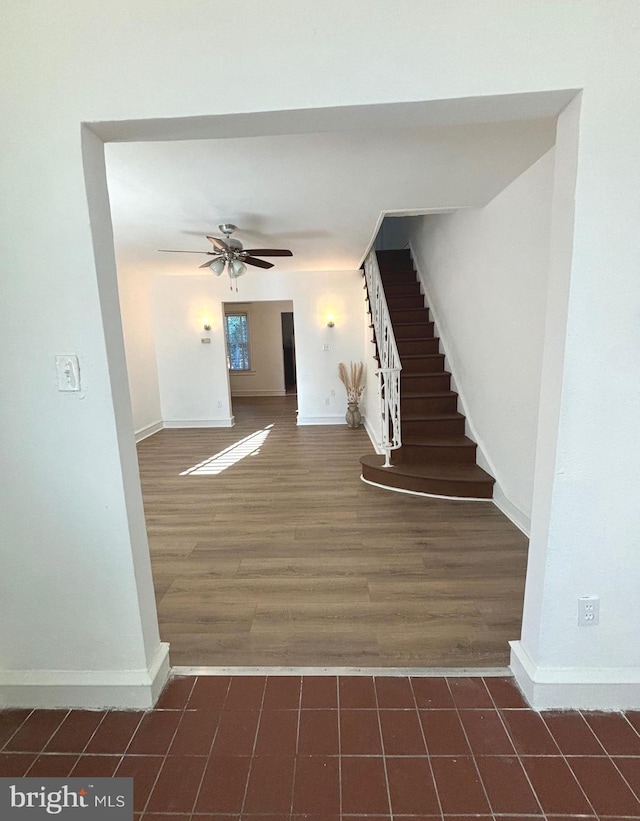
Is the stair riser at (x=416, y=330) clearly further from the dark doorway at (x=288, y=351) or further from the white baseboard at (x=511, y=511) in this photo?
the dark doorway at (x=288, y=351)

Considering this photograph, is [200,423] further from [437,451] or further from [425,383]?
[437,451]

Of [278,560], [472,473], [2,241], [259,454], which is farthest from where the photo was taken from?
[259,454]

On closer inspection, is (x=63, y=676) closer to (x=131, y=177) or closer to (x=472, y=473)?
(x=131, y=177)

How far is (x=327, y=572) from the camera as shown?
2430mm

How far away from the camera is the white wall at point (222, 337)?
252 inches

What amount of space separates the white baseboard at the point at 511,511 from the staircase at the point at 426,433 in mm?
74

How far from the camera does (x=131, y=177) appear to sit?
2.60 metres

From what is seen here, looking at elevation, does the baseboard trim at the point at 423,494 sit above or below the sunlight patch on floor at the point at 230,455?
above

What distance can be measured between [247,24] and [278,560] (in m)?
2.57

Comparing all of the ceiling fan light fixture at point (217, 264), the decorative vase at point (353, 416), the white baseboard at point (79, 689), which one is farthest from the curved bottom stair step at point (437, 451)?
the white baseboard at point (79, 689)

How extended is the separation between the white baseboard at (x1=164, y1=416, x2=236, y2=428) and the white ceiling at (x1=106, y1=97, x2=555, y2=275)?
3307mm

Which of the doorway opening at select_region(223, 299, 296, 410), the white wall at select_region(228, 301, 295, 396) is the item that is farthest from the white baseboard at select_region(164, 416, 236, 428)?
the white wall at select_region(228, 301, 295, 396)

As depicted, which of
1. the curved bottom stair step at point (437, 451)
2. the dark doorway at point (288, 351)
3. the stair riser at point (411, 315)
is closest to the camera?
the curved bottom stair step at point (437, 451)

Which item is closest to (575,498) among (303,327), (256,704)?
(256,704)
